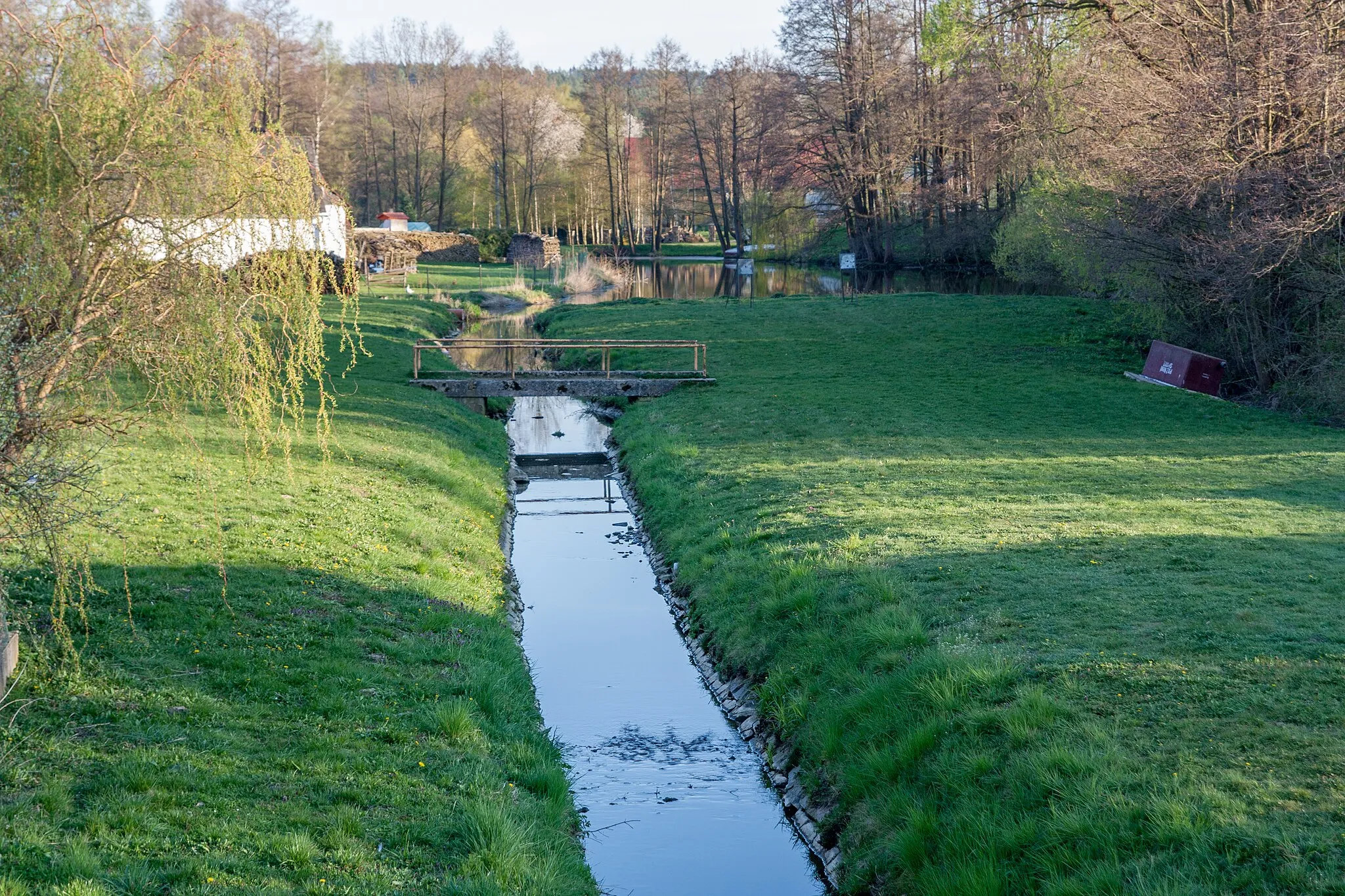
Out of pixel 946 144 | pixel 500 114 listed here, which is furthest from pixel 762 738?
pixel 500 114

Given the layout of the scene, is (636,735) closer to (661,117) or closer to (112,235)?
(112,235)

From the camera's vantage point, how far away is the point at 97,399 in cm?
794

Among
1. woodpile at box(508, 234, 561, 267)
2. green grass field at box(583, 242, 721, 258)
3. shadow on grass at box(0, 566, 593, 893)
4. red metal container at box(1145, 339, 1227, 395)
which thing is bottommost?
shadow on grass at box(0, 566, 593, 893)

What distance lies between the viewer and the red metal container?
2511 cm

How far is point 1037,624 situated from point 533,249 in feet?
217

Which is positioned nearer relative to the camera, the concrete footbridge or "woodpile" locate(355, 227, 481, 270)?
the concrete footbridge

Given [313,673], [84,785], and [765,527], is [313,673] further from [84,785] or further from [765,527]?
[765,527]

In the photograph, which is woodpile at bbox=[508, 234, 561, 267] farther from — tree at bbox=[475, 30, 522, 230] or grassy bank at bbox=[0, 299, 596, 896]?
grassy bank at bbox=[0, 299, 596, 896]

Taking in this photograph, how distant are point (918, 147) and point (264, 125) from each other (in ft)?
181

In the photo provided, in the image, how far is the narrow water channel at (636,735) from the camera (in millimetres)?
8680

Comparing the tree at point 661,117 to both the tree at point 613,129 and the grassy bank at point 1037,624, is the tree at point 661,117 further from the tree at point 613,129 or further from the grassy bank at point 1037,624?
the grassy bank at point 1037,624

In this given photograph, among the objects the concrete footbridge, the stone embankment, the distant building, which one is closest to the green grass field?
the concrete footbridge

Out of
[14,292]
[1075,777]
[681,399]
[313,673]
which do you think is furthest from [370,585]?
[681,399]

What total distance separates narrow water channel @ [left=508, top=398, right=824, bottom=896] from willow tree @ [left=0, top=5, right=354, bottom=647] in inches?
168
